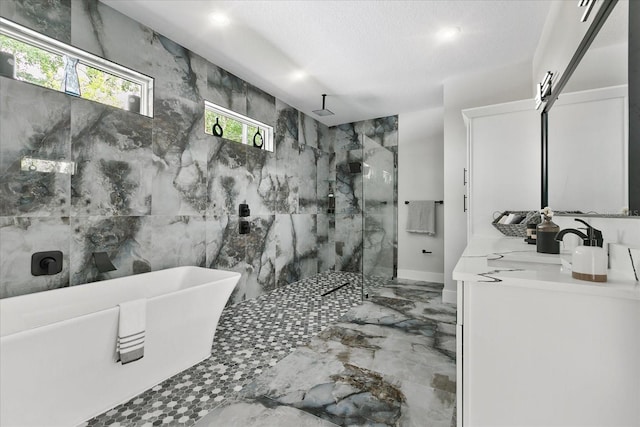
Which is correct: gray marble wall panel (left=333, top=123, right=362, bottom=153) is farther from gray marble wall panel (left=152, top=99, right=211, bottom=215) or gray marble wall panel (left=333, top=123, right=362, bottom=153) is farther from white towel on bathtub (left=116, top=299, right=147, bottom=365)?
white towel on bathtub (left=116, top=299, right=147, bottom=365)

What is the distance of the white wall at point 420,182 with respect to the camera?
13.9ft

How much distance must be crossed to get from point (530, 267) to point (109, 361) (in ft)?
6.59

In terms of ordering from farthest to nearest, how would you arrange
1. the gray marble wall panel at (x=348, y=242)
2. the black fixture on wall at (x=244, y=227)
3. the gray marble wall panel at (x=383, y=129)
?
the gray marble wall panel at (x=348, y=242) < the gray marble wall panel at (x=383, y=129) < the black fixture on wall at (x=244, y=227)

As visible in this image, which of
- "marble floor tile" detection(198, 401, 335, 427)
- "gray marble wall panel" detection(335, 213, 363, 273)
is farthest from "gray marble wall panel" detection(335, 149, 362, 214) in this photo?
"marble floor tile" detection(198, 401, 335, 427)

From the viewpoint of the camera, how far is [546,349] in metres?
0.91

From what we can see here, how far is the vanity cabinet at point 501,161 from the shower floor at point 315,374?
1.12m

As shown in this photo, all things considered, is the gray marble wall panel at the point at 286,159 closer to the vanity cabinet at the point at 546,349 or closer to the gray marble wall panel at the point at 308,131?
the gray marble wall panel at the point at 308,131

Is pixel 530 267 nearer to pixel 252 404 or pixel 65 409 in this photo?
pixel 252 404

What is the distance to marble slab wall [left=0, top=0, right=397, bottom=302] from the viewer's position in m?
1.77

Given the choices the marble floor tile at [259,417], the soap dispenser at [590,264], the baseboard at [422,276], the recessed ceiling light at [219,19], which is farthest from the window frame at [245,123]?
the soap dispenser at [590,264]

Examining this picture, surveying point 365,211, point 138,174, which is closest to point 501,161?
point 365,211

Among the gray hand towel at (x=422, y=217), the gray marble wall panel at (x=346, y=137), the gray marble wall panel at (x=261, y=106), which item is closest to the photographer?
the gray marble wall panel at (x=261, y=106)

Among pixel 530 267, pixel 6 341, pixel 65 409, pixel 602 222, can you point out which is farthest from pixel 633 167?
pixel 65 409

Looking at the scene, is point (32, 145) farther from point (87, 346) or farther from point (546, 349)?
point (546, 349)
